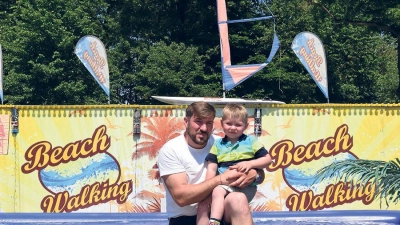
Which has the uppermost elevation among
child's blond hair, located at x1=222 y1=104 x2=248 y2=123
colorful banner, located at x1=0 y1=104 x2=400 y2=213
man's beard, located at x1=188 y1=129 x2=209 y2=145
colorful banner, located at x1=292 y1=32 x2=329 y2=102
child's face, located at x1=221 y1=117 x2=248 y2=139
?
colorful banner, located at x1=292 y1=32 x2=329 y2=102

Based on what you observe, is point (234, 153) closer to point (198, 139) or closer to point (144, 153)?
point (198, 139)

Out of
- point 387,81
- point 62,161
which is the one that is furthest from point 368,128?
point 387,81

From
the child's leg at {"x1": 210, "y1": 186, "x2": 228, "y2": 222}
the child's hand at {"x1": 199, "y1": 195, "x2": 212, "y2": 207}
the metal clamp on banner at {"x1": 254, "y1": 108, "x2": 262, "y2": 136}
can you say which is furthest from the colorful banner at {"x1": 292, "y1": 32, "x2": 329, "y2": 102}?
the child's leg at {"x1": 210, "y1": 186, "x2": 228, "y2": 222}

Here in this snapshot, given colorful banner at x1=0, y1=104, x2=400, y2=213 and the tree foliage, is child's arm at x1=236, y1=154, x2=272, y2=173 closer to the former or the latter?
colorful banner at x1=0, y1=104, x2=400, y2=213

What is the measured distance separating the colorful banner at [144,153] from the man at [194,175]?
744 cm

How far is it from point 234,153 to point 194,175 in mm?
333

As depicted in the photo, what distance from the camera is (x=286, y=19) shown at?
30172 millimetres

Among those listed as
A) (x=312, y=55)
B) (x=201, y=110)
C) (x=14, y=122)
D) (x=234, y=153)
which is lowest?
(x=234, y=153)

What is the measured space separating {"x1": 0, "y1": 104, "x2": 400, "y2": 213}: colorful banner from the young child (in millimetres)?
7597

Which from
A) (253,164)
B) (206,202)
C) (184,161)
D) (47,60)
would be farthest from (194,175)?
(47,60)

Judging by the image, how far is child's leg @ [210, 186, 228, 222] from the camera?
4.21 meters

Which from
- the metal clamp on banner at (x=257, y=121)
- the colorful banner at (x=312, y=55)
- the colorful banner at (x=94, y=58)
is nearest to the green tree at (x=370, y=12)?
the colorful banner at (x=312, y=55)

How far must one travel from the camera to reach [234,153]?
439 centimetres

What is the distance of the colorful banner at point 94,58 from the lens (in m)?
14.8
